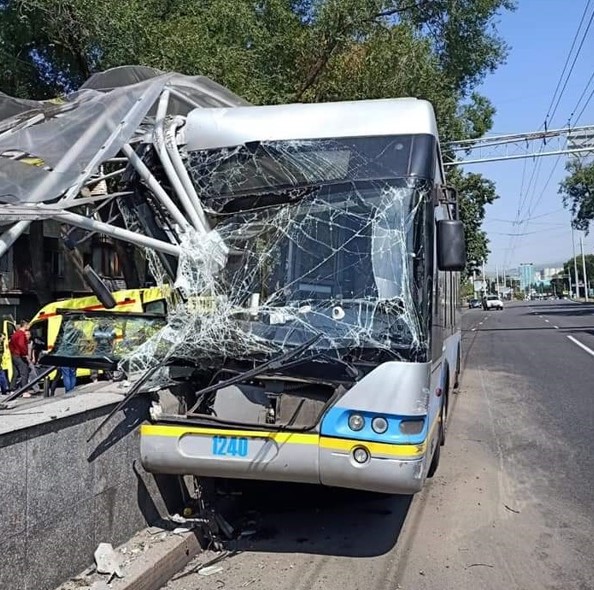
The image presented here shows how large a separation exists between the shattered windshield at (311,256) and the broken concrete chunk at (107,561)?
1275 mm

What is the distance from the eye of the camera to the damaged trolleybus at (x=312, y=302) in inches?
186

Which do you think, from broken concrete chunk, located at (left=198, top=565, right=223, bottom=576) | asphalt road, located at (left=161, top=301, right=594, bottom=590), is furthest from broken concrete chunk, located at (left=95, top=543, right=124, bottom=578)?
broken concrete chunk, located at (left=198, top=565, right=223, bottom=576)

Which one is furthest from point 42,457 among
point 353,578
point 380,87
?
point 380,87

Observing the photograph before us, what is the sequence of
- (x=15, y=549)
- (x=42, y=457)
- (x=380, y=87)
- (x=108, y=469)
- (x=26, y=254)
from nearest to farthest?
(x=15, y=549)
(x=42, y=457)
(x=108, y=469)
(x=380, y=87)
(x=26, y=254)

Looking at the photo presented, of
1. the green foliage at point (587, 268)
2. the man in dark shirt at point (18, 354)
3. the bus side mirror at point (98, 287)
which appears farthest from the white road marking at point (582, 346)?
the green foliage at point (587, 268)

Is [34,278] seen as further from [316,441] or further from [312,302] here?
[316,441]

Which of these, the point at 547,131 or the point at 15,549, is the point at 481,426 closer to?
the point at 15,549

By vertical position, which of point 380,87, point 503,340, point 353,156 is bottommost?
point 503,340

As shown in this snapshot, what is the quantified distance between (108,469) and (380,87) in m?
11.8

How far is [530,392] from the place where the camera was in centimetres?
1324

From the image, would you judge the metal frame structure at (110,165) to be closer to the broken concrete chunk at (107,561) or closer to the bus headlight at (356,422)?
the bus headlight at (356,422)

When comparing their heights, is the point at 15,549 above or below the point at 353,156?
below

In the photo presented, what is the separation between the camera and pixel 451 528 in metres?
5.79

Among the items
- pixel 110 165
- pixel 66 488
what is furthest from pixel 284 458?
pixel 110 165
